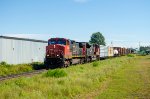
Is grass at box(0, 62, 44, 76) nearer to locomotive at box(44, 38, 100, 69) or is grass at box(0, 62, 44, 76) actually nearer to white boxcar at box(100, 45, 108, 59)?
locomotive at box(44, 38, 100, 69)

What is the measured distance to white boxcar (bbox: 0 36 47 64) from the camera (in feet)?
123

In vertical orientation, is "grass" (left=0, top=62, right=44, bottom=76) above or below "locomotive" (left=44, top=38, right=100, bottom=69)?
below

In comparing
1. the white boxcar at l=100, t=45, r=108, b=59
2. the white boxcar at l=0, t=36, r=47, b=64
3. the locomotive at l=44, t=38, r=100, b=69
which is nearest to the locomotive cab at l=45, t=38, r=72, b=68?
the locomotive at l=44, t=38, r=100, b=69

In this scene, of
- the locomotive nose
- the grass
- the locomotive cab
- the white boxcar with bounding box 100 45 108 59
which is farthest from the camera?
the white boxcar with bounding box 100 45 108 59

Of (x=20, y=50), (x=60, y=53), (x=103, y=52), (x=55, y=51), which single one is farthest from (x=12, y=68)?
(x=103, y=52)

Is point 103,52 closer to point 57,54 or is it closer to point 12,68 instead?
point 57,54

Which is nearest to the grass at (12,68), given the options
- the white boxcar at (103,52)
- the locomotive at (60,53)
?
the locomotive at (60,53)

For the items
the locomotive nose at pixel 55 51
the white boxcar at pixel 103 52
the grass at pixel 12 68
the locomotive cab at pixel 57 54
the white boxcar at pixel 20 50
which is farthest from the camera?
the white boxcar at pixel 103 52

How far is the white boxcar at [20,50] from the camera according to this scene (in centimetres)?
3753

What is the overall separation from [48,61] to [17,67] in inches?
141

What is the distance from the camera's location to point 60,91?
15.2 metres

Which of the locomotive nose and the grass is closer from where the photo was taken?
the grass

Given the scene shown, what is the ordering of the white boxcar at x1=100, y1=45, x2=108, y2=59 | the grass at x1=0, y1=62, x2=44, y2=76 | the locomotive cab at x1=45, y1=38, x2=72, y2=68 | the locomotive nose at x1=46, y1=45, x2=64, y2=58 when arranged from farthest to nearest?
the white boxcar at x1=100, y1=45, x2=108, y2=59
the locomotive nose at x1=46, y1=45, x2=64, y2=58
the locomotive cab at x1=45, y1=38, x2=72, y2=68
the grass at x1=0, y1=62, x2=44, y2=76

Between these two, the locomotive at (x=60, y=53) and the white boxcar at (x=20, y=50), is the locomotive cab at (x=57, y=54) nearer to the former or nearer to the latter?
the locomotive at (x=60, y=53)
